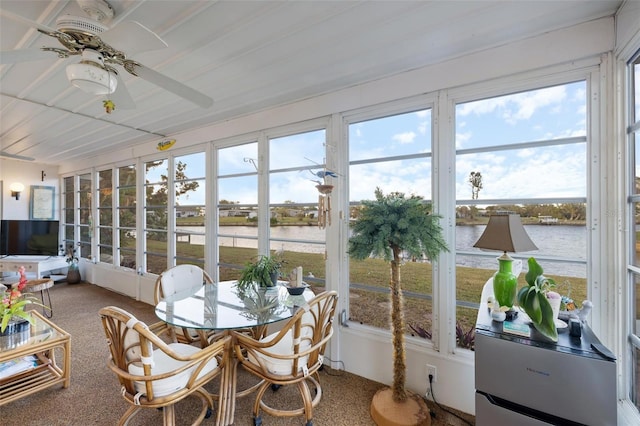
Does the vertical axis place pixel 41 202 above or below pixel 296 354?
above

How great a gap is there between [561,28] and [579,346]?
6.25ft

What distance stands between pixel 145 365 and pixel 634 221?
2842mm

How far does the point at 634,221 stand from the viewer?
5.01 ft

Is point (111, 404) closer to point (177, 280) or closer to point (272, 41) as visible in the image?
point (177, 280)

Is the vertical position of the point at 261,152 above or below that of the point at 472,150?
above

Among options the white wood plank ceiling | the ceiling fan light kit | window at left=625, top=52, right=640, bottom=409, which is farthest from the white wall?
window at left=625, top=52, right=640, bottom=409

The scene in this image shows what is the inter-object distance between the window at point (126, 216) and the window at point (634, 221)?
6.05m

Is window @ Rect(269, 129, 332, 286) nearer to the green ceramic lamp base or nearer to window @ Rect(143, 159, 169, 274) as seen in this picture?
the green ceramic lamp base

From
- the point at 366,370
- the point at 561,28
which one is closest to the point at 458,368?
the point at 366,370

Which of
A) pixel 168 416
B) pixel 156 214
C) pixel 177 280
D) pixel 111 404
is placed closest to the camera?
pixel 168 416

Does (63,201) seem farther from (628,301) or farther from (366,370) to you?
(628,301)

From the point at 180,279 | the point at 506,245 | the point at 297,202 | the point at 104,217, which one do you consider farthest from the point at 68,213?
the point at 506,245

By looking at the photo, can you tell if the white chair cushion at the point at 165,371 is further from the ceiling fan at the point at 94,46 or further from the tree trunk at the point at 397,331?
→ the ceiling fan at the point at 94,46

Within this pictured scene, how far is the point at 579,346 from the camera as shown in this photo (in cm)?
122
